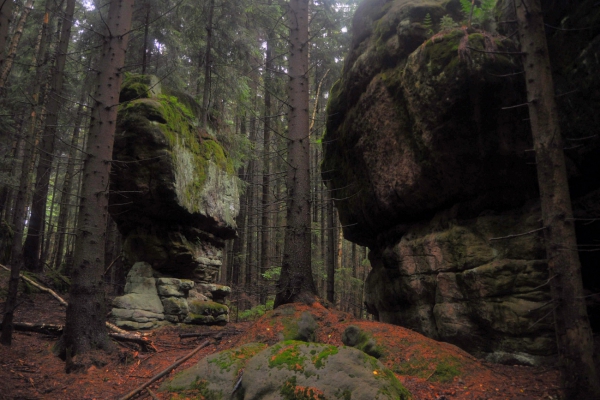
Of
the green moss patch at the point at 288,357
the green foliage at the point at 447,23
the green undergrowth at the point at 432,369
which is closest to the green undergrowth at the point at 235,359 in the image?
the green moss patch at the point at 288,357

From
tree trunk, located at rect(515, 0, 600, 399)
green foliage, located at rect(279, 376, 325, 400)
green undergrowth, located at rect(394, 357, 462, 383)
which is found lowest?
green undergrowth, located at rect(394, 357, 462, 383)

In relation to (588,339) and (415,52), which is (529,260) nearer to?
(588,339)

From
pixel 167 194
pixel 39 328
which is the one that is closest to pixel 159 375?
pixel 39 328

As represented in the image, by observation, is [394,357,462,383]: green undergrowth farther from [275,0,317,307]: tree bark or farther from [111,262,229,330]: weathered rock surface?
[111,262,229,330]: weathered rock surface

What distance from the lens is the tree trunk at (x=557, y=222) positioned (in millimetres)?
4367

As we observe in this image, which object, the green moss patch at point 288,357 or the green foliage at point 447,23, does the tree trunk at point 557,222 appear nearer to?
the green foliage at point 447,23

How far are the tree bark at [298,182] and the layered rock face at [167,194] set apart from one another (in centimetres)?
335

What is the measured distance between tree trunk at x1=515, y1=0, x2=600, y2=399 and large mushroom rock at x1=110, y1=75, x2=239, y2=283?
7.78 metres

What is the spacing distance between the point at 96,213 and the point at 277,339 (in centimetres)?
413

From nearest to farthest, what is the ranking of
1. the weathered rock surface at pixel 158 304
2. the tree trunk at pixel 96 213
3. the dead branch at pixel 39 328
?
the tree trunk at pixel 96 213 → the dead branch at pixel 39 328 → the weathered rock surface at pixel 158 304

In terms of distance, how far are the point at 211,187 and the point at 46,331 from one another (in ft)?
19.3

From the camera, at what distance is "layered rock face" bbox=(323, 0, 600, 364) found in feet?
18.5

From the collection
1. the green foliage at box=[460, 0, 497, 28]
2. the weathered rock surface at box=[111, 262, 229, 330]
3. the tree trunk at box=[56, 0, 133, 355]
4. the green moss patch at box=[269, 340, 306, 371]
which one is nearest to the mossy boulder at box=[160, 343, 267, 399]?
the green moss patch at box=[269, 340, 306, 371]

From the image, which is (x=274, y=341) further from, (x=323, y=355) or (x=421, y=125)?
(x=421, y=125)
